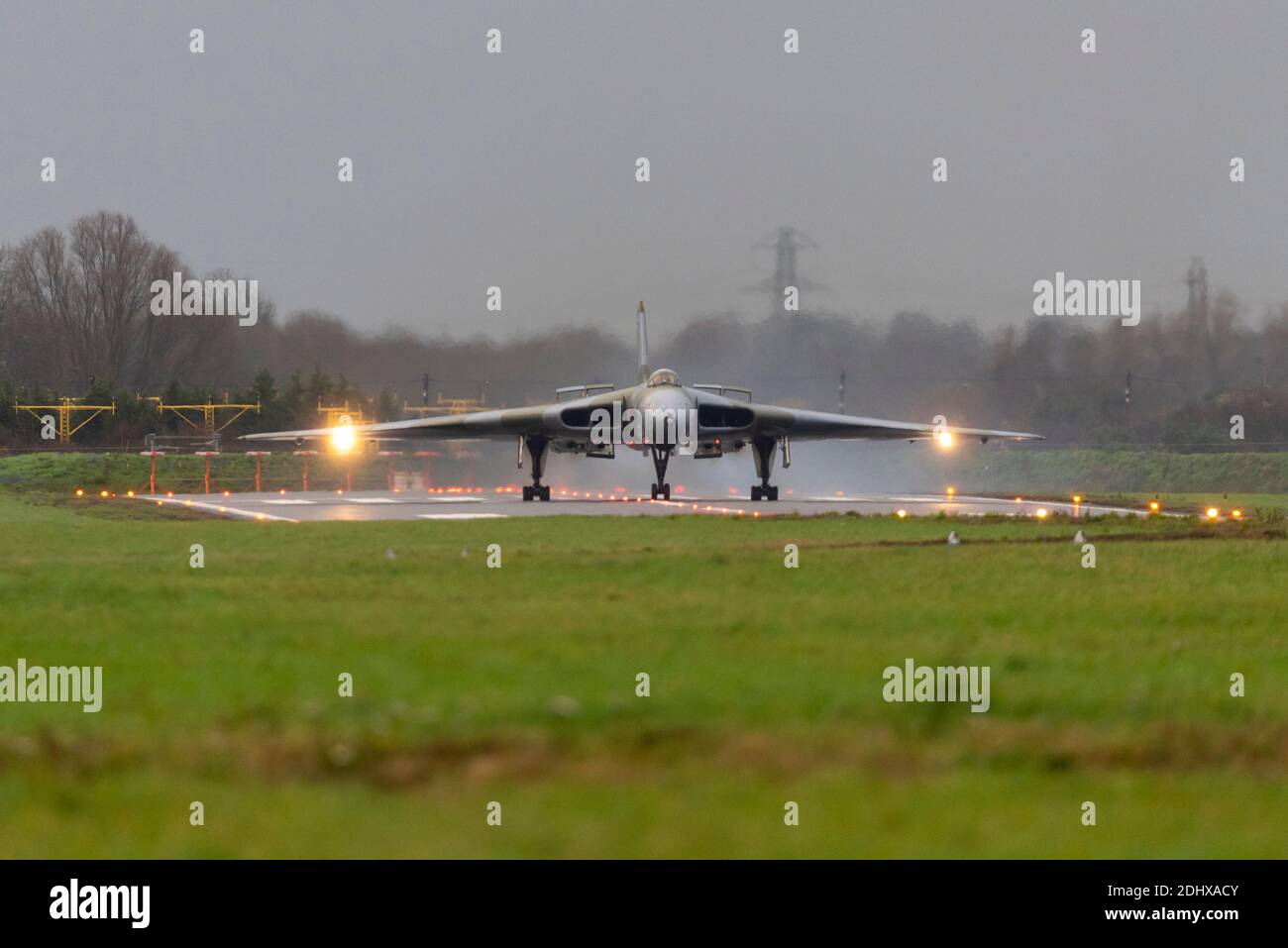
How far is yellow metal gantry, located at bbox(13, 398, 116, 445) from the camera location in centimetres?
8050

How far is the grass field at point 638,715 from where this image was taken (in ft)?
24.0

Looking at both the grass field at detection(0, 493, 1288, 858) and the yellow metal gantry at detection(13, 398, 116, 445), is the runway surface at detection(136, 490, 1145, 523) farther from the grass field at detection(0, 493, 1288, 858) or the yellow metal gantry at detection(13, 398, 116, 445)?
the yellow metal gantry at detection(13, 398, 116, 445)

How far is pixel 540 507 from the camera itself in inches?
1655

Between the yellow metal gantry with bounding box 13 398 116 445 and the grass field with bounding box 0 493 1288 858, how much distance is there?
64.0m

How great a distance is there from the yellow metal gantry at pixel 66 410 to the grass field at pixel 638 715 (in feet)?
210

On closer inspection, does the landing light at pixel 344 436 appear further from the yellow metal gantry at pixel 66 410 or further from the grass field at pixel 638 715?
the yellow metal gantry at pixel 66 410
